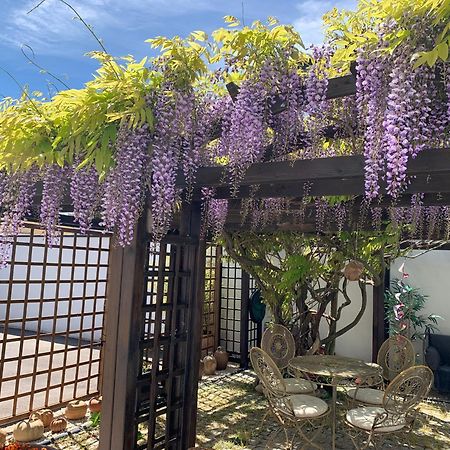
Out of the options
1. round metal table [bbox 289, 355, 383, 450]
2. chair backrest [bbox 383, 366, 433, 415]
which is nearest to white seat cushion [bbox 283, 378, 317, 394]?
round metal table [bbox 289, 355, 383, 450]

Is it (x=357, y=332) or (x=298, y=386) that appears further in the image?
(x=357, y=332)

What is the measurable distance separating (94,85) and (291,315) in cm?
416

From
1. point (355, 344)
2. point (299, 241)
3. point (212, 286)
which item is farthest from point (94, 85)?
point (355, 344)

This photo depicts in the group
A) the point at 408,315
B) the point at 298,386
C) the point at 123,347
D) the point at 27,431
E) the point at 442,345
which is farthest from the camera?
the point at 408,315

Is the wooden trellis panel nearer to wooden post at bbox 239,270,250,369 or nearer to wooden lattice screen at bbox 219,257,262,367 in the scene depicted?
wooden post at bbox 239,270,250,369

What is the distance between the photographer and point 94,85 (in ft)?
7.41

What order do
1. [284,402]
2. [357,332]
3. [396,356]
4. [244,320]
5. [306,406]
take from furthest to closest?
1. [357,332]
2. [244,320]
3. [396,356]
4. [306,406]
5. [284,402]

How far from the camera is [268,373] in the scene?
3727 millimetres

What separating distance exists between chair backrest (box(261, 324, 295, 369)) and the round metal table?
62cm

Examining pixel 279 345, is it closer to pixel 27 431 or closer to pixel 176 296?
pixel 176 296

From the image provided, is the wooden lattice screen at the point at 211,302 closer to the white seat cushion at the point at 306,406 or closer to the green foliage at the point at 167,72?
the white seat cushion at the point at 306,406

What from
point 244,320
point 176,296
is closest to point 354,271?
point 176,296

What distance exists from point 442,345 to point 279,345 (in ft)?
8.27

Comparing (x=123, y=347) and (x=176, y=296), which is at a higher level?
(x=176, y=296)
